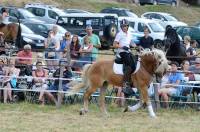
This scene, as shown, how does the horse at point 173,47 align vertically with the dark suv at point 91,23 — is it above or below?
above

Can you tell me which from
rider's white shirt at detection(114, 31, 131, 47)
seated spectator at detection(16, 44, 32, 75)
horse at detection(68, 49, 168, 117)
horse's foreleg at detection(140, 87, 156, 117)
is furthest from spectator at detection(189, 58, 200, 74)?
seated spectator at detection(16, 44, 32, 75)

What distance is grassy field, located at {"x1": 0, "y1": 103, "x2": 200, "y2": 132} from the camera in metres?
13.0

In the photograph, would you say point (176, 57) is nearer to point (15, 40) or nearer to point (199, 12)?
point (15, 40)

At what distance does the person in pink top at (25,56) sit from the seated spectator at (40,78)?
51 centimetres

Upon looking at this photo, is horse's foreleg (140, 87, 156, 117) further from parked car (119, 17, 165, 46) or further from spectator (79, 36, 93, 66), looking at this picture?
parked car (119, 17, 165, 46)

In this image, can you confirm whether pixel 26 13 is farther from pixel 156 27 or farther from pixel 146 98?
pixel 146 98

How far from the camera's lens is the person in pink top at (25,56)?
18.1 meters

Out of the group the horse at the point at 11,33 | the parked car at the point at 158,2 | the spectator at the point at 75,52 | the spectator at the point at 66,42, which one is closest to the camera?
the spectator at the point at 75,52

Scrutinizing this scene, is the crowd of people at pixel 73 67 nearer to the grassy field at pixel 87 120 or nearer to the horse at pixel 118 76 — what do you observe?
the horse at pixel 118 76

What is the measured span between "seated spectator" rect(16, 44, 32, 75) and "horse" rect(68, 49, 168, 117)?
7.37 feet

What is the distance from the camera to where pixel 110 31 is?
116 ft

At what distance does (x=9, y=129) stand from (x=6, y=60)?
218 inches

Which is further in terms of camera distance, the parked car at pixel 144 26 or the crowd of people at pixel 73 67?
the parked car at pixel 144 26

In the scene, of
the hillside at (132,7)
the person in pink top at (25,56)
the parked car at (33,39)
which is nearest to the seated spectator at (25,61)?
the person in pink top at (25,56)
